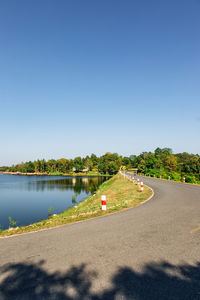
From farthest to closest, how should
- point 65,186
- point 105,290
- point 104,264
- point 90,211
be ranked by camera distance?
point 65,186 < point 90,211 < point 104,264 < point 105,290

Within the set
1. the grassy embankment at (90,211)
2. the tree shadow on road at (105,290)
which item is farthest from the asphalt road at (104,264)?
the grassy embankment at (90,211)

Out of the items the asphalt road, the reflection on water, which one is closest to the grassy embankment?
the asphalt road

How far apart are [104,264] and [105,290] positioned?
836 millimetres

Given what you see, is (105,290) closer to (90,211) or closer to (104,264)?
(104,264)

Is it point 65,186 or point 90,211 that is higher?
point 90,211

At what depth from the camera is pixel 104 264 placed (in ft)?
12.1

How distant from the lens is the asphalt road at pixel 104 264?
2873 mm

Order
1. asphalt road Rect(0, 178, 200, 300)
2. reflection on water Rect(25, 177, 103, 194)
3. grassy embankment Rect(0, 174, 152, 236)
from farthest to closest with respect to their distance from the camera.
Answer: reflection on water Rect(25, 177, 103, 194) → grassy embankment Rect(0, 174, 152, 236) → asphalt road Rect(0, 178, 200, 300)

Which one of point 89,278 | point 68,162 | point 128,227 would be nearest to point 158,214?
point 128,227

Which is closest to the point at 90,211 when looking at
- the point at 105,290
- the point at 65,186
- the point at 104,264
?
the point at 104,264

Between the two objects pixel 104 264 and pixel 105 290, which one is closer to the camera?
pixel 105 290

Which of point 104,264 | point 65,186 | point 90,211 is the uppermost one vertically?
point 104,264

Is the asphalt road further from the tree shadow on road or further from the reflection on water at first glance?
the reflection on water

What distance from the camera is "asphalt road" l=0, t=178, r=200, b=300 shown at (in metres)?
2.87
